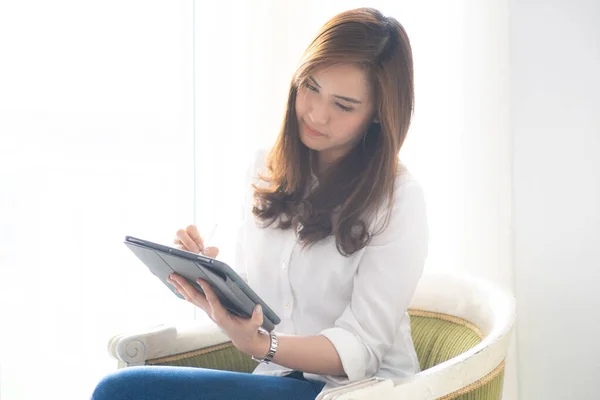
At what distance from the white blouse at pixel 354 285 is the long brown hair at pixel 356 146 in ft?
0.09

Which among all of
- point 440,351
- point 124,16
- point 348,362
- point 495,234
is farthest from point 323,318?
point 124,16

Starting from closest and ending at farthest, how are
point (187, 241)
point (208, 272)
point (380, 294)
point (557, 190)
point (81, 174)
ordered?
1. point (208, 272)
2. point (380, 294)
3. point (187, 241)
4. point (557, 190)
5. point (81, 174)

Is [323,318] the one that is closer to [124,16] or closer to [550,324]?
[550,324]

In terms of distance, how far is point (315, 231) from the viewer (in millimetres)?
1535

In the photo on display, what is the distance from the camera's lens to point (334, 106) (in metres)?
1.49

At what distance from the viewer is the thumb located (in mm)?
1309

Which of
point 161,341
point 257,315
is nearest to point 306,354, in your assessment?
point 257,315

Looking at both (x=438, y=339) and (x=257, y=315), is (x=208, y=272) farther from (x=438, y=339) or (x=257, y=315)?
(x=438, y=339)

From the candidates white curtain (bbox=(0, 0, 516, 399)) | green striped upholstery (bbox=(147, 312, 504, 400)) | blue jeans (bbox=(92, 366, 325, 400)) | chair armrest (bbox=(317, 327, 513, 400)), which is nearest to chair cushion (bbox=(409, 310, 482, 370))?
green striped upholstery (bbox=(147, 312, 504, 400))

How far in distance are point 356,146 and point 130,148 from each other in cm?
98

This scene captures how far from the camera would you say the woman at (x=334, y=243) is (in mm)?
1384

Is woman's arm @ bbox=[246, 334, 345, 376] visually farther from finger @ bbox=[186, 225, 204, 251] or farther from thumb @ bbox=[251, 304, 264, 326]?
finger @ bbox=[186, 225, 204, 251]

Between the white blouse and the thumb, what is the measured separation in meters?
0.16

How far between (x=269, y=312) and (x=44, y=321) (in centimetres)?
103
